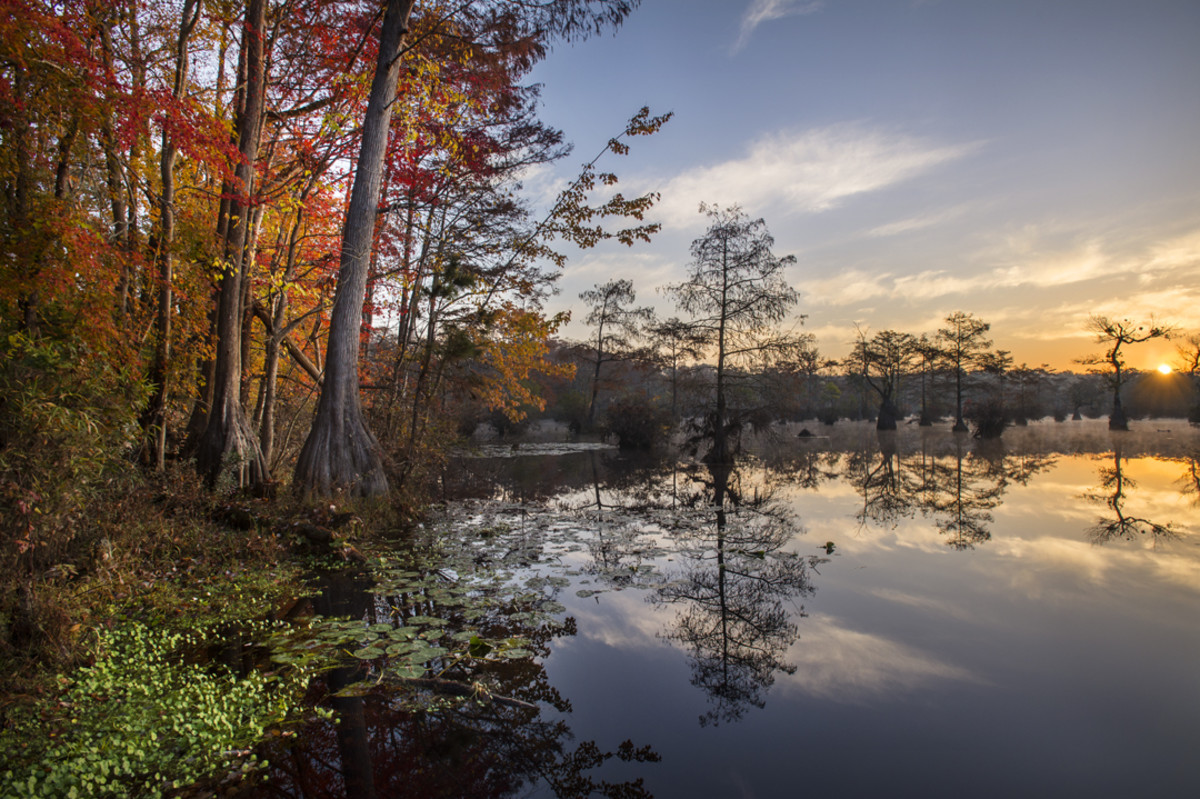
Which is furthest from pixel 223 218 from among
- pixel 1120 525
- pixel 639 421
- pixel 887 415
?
pixel 887 415

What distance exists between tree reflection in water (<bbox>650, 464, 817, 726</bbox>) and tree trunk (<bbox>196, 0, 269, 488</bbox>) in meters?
5.73

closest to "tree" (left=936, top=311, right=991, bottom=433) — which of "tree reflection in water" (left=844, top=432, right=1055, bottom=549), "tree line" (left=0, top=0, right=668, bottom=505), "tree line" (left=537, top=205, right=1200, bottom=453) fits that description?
"tree line" (left=537, top=205, right=1200, bottom=453)

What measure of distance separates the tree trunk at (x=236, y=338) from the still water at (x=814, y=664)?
106 inches

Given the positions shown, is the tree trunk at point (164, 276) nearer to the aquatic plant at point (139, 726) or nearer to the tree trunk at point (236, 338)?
the tree trunk at point (236, 338)

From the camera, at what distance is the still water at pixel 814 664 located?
2.40 meters

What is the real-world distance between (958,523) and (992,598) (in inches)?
136

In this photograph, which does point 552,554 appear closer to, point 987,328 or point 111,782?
point 111,782

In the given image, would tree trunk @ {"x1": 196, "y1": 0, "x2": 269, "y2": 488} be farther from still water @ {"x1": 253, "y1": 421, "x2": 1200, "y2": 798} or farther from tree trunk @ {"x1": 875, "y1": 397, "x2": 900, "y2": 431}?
tree trunk @ {"x1": 875, "y1": 397, "x2": 900, "y2": 431}

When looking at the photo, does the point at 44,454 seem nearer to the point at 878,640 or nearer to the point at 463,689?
the point at 463,689

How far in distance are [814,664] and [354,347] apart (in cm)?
666

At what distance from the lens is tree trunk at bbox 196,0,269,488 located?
22.0 feet

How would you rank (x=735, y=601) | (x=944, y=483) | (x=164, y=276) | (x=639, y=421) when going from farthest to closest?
(x=639, y=421), (x=944, y=483), (x=164, y=276), (x=735, y=601)

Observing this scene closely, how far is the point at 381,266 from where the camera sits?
12852mm

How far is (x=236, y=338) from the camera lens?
7.10m
